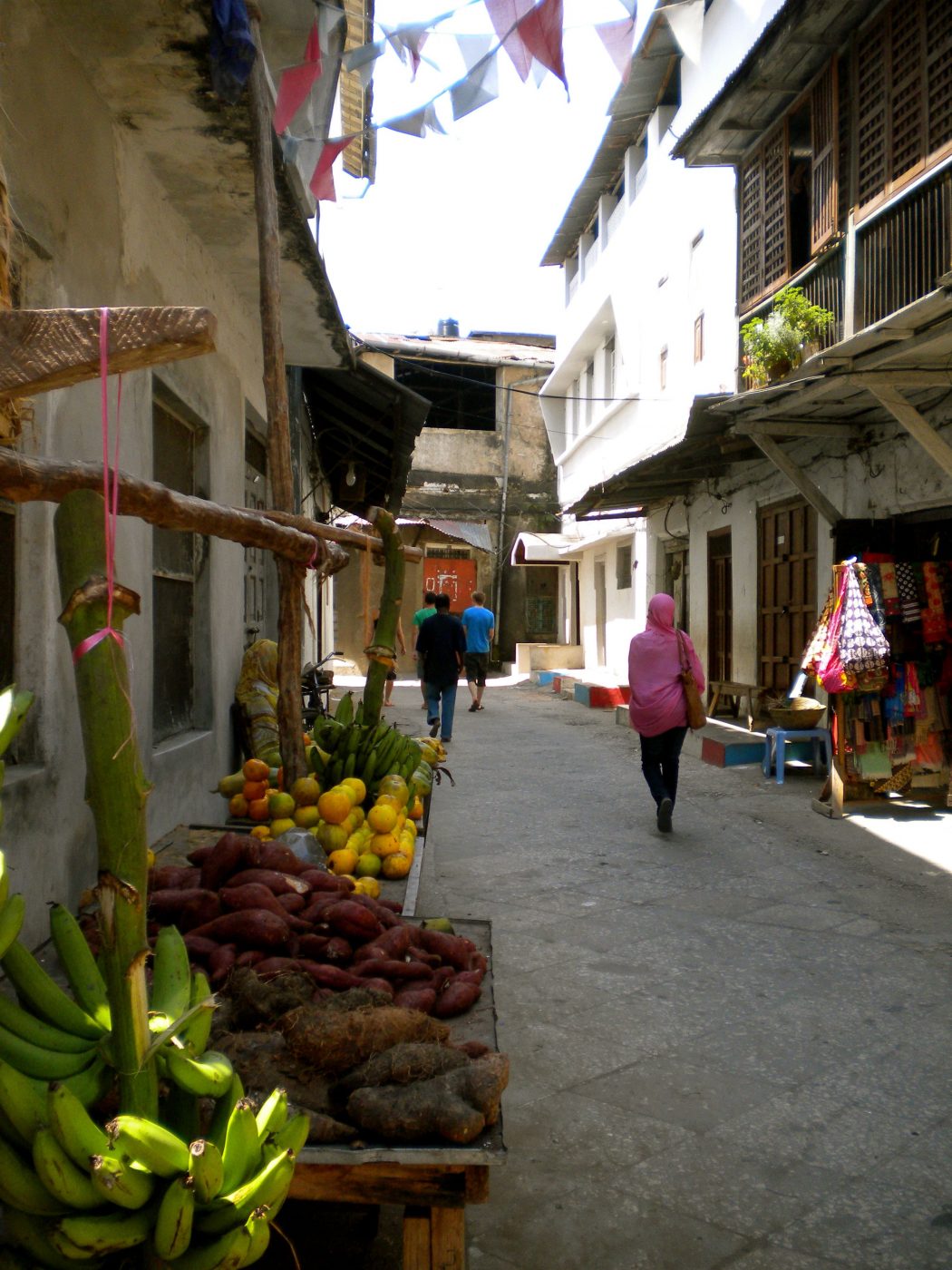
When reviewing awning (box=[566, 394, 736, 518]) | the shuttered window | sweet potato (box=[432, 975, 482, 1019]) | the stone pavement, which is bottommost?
the stone pavement

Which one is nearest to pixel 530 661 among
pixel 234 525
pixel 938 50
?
pixel 938 50

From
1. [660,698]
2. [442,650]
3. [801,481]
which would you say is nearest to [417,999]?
[660,698]

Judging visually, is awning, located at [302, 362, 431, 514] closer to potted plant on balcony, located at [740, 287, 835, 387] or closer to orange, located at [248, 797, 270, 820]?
potted plant on balcony, located at [740, 287, 835, 387]

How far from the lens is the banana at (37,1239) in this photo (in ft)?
5.24

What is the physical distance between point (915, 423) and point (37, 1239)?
7.14 metres

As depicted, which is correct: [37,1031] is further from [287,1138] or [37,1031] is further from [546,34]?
[546,34]

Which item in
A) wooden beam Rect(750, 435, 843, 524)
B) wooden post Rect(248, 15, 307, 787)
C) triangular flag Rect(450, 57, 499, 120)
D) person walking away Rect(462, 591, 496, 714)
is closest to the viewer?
wooden post Rect(248, 15, 307, 787)

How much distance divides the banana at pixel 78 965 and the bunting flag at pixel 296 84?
4.81 m

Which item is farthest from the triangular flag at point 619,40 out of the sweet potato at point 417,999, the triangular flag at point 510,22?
the sweet potato at point 417,999

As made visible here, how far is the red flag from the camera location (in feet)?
19.3

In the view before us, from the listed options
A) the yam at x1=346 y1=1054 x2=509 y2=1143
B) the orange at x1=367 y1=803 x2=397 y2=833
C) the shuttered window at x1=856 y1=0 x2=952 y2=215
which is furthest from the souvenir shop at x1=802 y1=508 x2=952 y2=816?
the yam at x1=346 y1=1054 x2=509 y2=1143

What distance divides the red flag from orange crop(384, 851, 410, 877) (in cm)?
423

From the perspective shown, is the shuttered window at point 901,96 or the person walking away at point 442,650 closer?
the shuttered window at point 901,96

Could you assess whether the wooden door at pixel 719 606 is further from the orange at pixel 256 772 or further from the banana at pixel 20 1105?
the banana at pixel 20 1105
